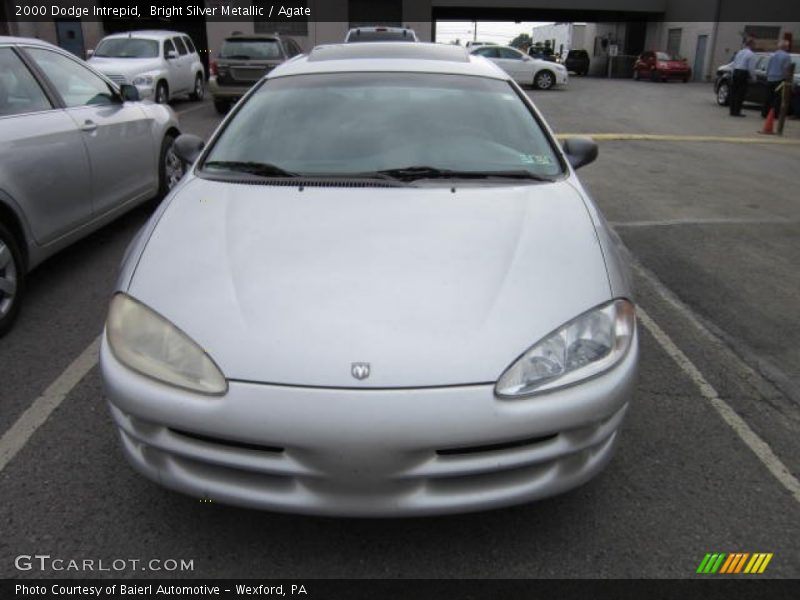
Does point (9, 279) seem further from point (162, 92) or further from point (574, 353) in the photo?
point (162, 92)

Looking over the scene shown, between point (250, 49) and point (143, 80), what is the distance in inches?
92.8

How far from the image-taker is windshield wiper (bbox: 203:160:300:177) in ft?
10.8

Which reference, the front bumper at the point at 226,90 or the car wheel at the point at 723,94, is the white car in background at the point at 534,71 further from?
the front bumper at the point at 226,90

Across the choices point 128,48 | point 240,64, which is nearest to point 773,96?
point 240,64

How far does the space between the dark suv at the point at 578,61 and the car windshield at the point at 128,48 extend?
Result: 28853 millimetres

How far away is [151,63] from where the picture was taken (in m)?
14.9

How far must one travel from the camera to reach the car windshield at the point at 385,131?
3.36 metres

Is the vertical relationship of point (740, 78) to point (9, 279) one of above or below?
below

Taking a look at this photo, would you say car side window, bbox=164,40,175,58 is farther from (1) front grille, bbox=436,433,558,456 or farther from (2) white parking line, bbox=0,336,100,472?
(1) front grille, bbox=436,433,558,456

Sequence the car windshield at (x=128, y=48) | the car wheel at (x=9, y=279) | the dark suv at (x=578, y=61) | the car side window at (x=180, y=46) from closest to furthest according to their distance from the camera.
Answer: the car wheel at (x=9, y=279)
the car windshield at (x=128, y=48)
the car side window at (x=180, y=46)
the dark suv at (x=578, y=61)

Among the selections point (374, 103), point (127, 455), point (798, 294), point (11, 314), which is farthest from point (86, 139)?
point (798, 294)

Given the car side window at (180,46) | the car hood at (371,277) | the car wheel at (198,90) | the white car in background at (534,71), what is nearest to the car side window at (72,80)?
the car hood at (371,277)

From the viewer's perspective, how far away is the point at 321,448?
2.08 metres

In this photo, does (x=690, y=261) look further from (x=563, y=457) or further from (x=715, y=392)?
(x=563, y=457)
